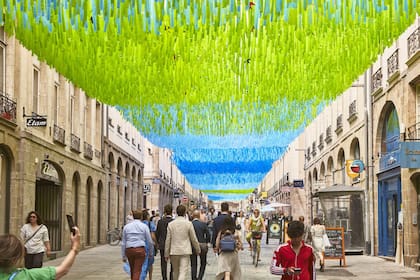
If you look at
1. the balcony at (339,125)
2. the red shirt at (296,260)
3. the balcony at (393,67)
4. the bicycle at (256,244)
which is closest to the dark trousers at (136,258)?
the red shirt at (296,260)

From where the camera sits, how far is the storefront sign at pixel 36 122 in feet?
67.2

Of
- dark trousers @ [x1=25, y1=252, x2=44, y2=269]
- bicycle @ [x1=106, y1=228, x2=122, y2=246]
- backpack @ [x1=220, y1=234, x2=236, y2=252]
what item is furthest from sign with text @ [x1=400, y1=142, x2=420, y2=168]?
bicycle @ [x1=106, y1=228, x2=122, y2=246]

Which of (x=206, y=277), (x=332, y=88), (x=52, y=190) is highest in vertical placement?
(x=332, y=88)

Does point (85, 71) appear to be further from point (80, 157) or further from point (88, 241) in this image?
point (88, 241)

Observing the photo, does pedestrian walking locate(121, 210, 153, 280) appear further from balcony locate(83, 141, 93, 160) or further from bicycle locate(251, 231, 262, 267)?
balcony locate(83, 141, 93, 160)

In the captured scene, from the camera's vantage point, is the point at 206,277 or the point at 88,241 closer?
the point at 206,277

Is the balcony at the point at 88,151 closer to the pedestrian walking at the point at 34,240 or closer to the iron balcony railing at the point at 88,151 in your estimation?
the iron balcony railing at the point at 88,151

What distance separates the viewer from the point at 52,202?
89.2 feet

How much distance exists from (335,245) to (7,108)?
33.8 ft

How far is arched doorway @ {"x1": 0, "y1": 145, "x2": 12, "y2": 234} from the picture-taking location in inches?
800

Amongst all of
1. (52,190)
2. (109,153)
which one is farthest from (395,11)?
(109,153)

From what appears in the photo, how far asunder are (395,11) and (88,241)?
77.6 ft

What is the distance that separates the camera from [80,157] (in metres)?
31.0

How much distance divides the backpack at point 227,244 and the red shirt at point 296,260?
4.98 m
